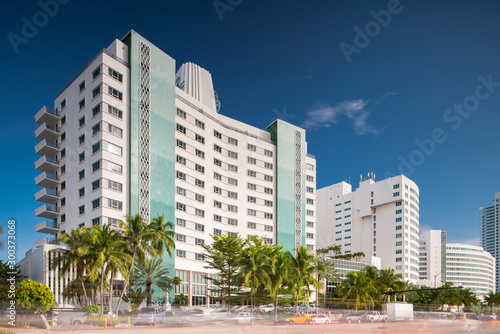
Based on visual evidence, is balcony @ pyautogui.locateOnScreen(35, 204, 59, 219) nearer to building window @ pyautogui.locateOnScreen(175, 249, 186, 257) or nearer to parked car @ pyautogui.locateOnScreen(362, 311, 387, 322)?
building window @ pyautogui.locateOnScreen(175, 249, 186, 257)

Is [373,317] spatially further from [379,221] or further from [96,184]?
[379,221]

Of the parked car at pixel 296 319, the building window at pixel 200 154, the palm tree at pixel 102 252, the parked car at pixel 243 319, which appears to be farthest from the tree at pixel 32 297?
the building window at pixel 200 154

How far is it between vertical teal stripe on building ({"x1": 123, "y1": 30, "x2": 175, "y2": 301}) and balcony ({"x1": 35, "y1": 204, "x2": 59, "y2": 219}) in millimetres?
13578

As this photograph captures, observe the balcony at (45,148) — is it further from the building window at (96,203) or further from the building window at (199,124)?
the building window at (199,124)

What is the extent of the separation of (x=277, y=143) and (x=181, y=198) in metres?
30.6

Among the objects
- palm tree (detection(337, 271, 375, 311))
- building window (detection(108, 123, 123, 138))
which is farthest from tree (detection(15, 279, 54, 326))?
palm tree (detection(337, 271, 375, 311))

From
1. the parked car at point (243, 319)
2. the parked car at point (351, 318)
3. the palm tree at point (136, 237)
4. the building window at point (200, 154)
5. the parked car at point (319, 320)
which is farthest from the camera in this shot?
the building window at point (200, 154)

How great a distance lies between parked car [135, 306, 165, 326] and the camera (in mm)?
41000

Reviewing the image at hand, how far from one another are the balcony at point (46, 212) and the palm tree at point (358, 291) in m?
49.9

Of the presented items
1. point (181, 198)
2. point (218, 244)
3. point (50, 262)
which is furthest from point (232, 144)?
point (50, 262)

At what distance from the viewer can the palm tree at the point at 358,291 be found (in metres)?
76.4

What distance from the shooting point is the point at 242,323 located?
146 ft

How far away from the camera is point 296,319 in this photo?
5059 cm

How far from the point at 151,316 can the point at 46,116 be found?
4373cm
